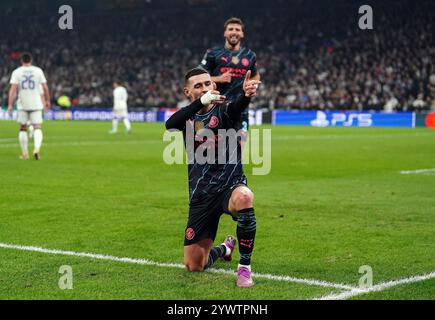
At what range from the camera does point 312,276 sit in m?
5.92

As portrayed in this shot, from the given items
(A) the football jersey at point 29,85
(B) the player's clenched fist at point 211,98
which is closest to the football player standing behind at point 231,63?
(B) the player's clenched fist at point 211,98

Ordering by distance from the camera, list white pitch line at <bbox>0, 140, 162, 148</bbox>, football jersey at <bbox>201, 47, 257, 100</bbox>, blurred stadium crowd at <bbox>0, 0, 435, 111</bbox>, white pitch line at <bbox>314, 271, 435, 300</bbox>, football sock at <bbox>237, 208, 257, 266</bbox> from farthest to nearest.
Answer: blurred stadium crowd at <bbox>0, 0, 435, 111</bbox> < white pitch line at <bbox>0, 140, 162, 148</bbox> < football jersey at <bbox>201, 47, 257, 100</bbox> < football sock at <bbox>237, 208, 257, 266</bbox> < white pitch line at <bbox>314, 271, 435, 300</bbox>

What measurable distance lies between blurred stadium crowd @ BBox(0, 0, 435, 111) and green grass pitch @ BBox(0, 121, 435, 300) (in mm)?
26925

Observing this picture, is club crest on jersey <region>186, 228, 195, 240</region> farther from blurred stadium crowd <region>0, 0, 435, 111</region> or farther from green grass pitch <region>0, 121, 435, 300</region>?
blurred stadium crowd <region>0, 0, 435, 111</region>

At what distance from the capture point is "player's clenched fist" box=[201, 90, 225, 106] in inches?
231

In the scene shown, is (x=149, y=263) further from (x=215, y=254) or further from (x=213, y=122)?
(x=213, y=122)

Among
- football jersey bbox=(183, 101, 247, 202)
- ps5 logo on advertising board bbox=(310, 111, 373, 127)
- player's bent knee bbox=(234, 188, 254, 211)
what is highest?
football jersey bbox=(183, 101, 247, 202)

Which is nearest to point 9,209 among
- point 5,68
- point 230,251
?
point 230,251

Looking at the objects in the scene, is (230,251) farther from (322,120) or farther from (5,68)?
(5,68)

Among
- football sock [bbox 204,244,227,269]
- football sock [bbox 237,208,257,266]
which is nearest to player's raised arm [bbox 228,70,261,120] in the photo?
football sock [bbox 237,208,257,266]

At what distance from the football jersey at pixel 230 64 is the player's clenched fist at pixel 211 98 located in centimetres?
477

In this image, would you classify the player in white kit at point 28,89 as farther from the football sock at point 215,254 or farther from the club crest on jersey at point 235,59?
the football sock at point 215,254

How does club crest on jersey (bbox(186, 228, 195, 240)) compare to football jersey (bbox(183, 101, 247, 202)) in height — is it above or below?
below

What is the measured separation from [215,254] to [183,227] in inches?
74.9
